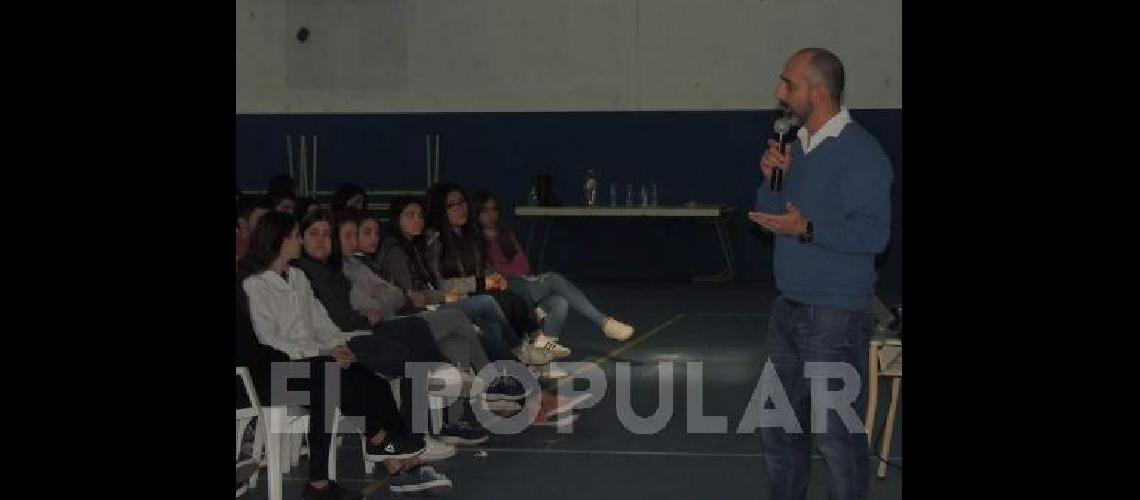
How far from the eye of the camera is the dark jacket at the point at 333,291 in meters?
6.82

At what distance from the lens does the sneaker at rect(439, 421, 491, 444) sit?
7.35 metres

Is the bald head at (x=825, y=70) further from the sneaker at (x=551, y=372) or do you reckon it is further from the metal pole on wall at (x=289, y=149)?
the metal pole on wall at (x=289, y=149)

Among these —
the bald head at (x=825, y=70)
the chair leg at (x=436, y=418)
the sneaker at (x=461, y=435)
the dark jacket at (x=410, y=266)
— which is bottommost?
the sneaker at (x=461, y=435)

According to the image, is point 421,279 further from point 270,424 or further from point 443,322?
point 270,424

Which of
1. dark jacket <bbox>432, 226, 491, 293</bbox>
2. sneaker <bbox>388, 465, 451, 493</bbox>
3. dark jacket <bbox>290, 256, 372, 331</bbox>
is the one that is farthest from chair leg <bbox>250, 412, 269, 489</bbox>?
dark jacket <bbox>432, 226, 491, 293</bbox>

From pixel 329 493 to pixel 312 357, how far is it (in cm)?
52

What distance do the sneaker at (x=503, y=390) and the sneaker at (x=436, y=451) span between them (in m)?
0.57

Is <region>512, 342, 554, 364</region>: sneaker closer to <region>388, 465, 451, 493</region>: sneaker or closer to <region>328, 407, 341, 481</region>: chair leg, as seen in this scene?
<region>388, 465, 451, 493</region>: sneaker

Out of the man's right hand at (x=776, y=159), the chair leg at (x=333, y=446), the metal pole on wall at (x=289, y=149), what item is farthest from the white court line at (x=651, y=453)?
the metal pole on wall at (x=289, y=149)

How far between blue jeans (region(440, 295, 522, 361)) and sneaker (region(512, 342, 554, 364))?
1.25 feet
